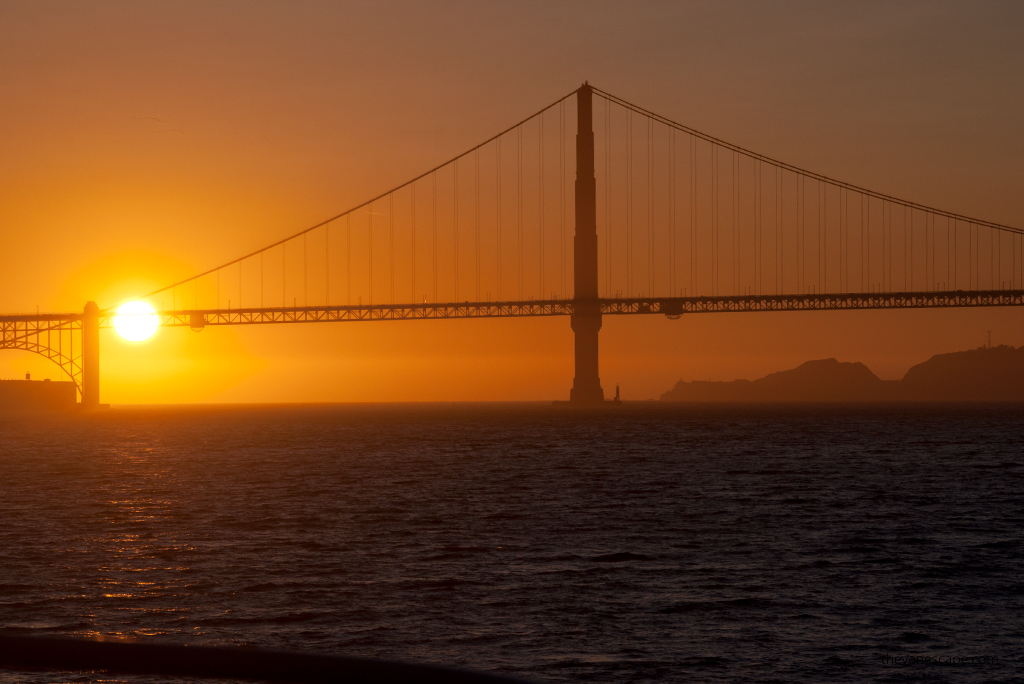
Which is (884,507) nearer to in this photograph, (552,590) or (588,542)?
(588,542)

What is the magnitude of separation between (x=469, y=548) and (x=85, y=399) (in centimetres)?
13905

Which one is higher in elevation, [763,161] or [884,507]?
[763,161]

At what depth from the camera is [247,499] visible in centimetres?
3438

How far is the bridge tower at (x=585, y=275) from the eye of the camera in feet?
411

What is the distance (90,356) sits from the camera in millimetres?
142875

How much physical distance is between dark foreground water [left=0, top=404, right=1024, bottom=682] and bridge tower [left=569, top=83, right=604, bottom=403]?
79070mm

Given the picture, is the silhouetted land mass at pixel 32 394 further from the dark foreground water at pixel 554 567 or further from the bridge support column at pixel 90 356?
the dark foreground water at pixel 554 567

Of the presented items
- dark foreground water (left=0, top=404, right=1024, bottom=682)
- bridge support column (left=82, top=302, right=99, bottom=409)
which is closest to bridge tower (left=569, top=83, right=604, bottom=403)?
bridge support column (left=82, top=302, right=99, bottom=409)

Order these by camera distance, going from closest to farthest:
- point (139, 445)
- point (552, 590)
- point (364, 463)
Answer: point (552, 590) < point (364, 463) < point (139, 445)

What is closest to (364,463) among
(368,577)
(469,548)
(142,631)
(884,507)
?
(884,507)

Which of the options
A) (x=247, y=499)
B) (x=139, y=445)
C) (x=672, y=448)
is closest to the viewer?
(x=247, y=499)

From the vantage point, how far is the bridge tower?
12525cm

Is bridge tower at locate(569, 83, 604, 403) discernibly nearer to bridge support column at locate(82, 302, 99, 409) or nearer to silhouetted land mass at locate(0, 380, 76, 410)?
bridge support column at locate(82, 302, 99, 409)

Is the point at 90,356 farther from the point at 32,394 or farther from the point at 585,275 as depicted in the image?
the point at 585,275
